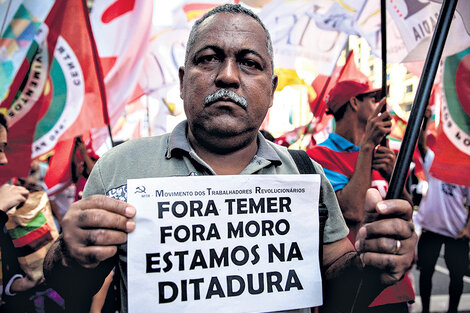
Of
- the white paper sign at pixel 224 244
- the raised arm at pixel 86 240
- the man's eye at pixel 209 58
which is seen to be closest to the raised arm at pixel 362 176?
the white paper sign at pixel 224 244

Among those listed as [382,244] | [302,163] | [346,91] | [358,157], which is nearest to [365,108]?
[346,91]

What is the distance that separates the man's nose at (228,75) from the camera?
4.41 ft

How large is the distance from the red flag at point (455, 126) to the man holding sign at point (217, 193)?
143 centimetres

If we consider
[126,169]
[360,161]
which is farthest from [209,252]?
[360,161]

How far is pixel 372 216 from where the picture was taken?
3.42 feet

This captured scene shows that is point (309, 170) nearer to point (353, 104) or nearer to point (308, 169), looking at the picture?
point (308, 169)

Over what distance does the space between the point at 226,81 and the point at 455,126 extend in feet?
6.39

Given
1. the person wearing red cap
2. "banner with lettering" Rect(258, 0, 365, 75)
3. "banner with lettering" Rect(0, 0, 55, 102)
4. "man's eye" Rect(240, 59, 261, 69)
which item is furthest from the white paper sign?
"banner with lettering" Rect(258, 0, 365, 75)

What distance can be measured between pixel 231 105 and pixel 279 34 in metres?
3.58

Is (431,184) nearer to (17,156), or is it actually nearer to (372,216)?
(372,216)

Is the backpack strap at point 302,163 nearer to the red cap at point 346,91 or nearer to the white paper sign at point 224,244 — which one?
the white paper sign at point 224,244

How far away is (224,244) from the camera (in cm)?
118

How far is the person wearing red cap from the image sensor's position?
2340 millimetres

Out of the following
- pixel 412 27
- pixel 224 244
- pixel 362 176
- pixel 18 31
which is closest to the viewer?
pixel 224 244
